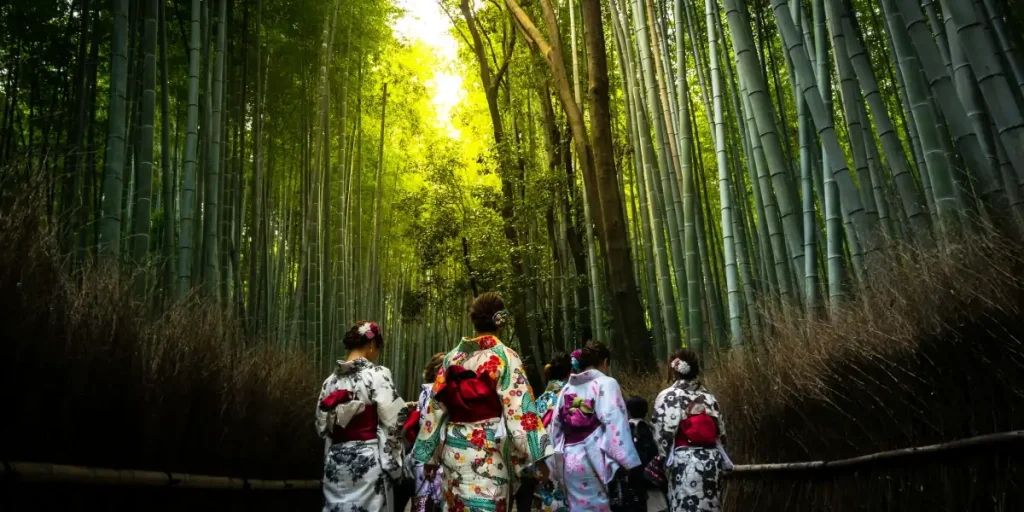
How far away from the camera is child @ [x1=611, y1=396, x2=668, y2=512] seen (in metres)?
3.35

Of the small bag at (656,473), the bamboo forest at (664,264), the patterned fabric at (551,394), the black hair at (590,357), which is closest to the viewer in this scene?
the bamboo forest at (664,264)

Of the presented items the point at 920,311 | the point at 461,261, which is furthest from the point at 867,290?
the point at 461,261

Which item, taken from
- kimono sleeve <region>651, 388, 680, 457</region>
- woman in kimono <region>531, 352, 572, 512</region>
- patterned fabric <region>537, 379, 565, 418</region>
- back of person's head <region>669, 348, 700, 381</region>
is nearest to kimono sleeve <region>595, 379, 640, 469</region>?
kimono sleeve <region>651, 388, 680, 457</region>

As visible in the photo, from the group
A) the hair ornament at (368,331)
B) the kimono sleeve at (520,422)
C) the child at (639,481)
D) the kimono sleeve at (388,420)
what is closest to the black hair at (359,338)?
the hair ornament at (368,331)

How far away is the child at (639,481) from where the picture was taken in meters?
3.35

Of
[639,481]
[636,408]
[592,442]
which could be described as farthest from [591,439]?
[636,408]

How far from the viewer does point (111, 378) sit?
2.14 m

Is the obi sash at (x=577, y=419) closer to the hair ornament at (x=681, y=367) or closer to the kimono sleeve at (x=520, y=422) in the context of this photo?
the hair ornament at (x=681, y=367)

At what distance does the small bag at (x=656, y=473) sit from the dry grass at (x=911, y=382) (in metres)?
0.49

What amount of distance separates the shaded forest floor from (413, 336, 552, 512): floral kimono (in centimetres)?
86

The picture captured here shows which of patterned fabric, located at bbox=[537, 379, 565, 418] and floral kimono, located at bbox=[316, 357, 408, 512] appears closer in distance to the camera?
floral kimono, located at bbox=[316, 357, 408, 512]

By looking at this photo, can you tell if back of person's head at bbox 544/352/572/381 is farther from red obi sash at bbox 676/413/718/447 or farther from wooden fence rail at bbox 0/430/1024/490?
wooden fence rail at bbox 0/430/1024/490

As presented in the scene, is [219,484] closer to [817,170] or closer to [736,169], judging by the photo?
[817,170]

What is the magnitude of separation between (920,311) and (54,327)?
2225 mm
